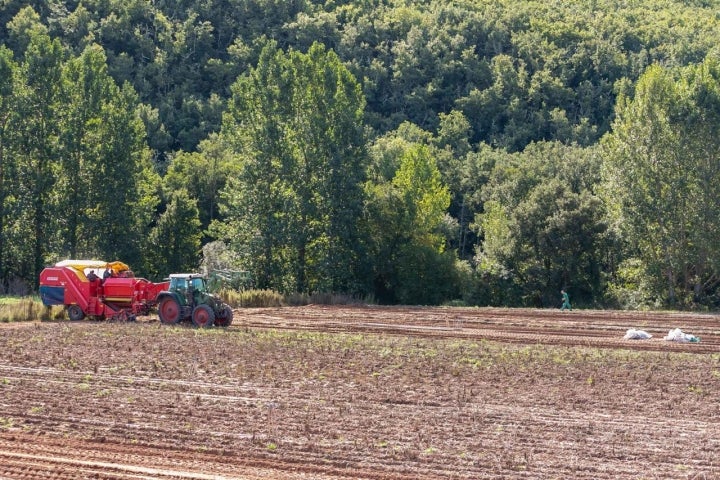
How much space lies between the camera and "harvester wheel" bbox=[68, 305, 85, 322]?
35.1 m

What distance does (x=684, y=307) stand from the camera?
4928cm

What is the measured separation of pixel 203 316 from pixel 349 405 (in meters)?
14.6

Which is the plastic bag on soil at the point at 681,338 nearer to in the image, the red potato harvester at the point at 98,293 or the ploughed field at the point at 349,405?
the ploughed field at the point at 349,405

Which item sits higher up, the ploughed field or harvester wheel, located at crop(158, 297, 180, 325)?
harvester wheel, located at crop(158, 297, 180, 325)

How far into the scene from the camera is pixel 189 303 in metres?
33.3

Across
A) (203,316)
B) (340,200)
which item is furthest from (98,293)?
(340,200)

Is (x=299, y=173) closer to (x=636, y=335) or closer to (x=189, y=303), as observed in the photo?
(x=189, y=303)

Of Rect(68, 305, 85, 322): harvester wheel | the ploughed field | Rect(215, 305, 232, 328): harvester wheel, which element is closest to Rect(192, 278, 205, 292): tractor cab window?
Rect(215, 305, 232, 328): harvester wheel

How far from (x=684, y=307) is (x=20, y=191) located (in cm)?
3676

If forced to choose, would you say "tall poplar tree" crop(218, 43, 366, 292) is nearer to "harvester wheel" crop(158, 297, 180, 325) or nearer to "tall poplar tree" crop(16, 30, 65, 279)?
"tall poplar tree" crop(16, 30, 65, 279)

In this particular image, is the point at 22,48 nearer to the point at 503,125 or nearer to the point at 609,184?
the point at 503,125

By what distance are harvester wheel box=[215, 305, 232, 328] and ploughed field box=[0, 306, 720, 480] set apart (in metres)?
1.64

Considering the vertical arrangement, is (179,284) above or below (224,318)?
above

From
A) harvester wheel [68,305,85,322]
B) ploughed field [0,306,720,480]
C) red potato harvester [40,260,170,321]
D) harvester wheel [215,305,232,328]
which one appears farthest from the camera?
harvester wheel [68,305,85,322]
